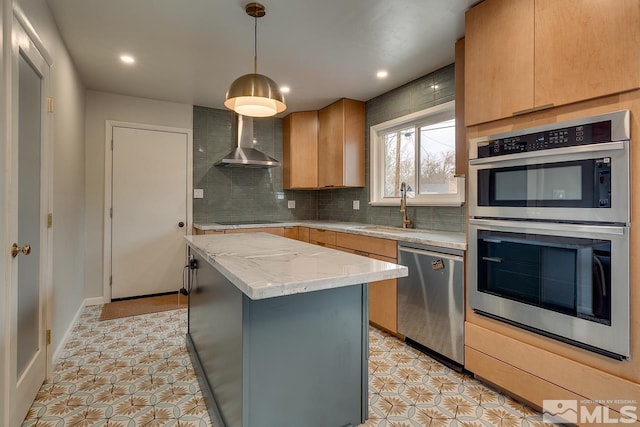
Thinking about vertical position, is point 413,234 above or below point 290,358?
above

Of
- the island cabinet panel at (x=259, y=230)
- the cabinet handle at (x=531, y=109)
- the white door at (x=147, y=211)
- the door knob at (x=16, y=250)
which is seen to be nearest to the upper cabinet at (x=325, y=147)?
the island cabinet panel at (x=259, y=230)

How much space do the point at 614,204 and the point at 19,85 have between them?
2.85 metres

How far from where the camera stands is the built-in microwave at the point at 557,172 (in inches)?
56.1

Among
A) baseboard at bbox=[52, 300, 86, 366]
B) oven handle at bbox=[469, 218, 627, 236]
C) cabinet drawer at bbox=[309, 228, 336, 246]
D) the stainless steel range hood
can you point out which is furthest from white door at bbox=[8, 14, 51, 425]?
oven handle at bbox=[469, 218, 627, 236]

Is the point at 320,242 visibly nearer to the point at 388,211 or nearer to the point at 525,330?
the point at 388,211

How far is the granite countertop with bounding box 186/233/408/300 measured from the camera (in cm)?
112

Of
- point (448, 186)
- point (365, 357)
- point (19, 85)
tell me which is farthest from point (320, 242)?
point (19, 85)

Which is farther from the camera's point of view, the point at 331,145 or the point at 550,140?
the point at 331,145

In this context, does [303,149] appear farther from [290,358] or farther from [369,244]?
[290,358]

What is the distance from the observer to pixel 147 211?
12.8 feet

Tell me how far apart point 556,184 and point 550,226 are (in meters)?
0.21

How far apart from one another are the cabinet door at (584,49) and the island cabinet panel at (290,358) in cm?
138

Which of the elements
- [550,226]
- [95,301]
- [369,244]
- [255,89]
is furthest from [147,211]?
[550,226]

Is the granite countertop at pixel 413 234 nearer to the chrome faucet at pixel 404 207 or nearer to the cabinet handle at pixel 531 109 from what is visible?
the chrome faucet at pixel 404 207
